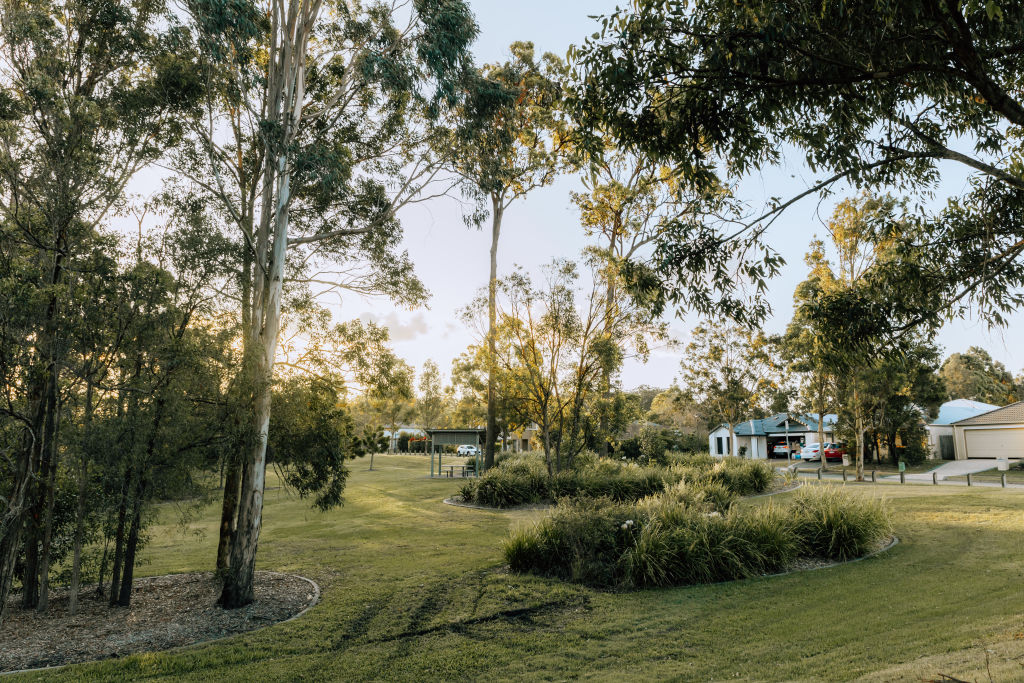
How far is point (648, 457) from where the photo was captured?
2864cm

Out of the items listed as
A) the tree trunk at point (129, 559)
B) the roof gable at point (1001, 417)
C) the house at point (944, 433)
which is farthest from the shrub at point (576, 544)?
the house at point (944, 433)

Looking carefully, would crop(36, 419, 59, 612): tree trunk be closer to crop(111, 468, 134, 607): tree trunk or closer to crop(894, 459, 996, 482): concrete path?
crop(111, 468, 134, 607): tree trunk

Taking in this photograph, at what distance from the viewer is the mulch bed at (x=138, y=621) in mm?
6949

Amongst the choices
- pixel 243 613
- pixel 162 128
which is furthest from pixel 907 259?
pixel 162 128

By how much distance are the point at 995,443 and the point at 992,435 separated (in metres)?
0.55

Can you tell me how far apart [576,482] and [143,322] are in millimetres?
12412

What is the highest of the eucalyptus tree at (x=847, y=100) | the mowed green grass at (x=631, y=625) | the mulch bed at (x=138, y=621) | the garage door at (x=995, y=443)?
the eucalyptus tree at (x=847, y=100)

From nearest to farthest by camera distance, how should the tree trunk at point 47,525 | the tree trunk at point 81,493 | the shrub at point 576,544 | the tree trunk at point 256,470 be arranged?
1. the tree trunk at point 81,493
2. the tree trunk at point 47,525
3. the tree trunk at point 256,470
4. the shrub at point 576,544

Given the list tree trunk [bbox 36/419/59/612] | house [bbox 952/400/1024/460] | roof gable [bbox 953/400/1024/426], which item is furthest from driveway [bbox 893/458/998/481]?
tree trunk [bbox 36/419/59/612]

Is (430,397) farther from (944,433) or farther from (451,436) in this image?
(944,433)

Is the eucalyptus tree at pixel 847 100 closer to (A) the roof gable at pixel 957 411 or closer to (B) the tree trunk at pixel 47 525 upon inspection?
(B) the tree trunk at pixel 47 525

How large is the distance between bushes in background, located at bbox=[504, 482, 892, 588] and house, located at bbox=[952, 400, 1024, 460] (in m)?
31.3

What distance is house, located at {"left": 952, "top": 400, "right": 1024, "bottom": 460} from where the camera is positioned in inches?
1319

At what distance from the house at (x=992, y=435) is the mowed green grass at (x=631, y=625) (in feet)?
94.2
